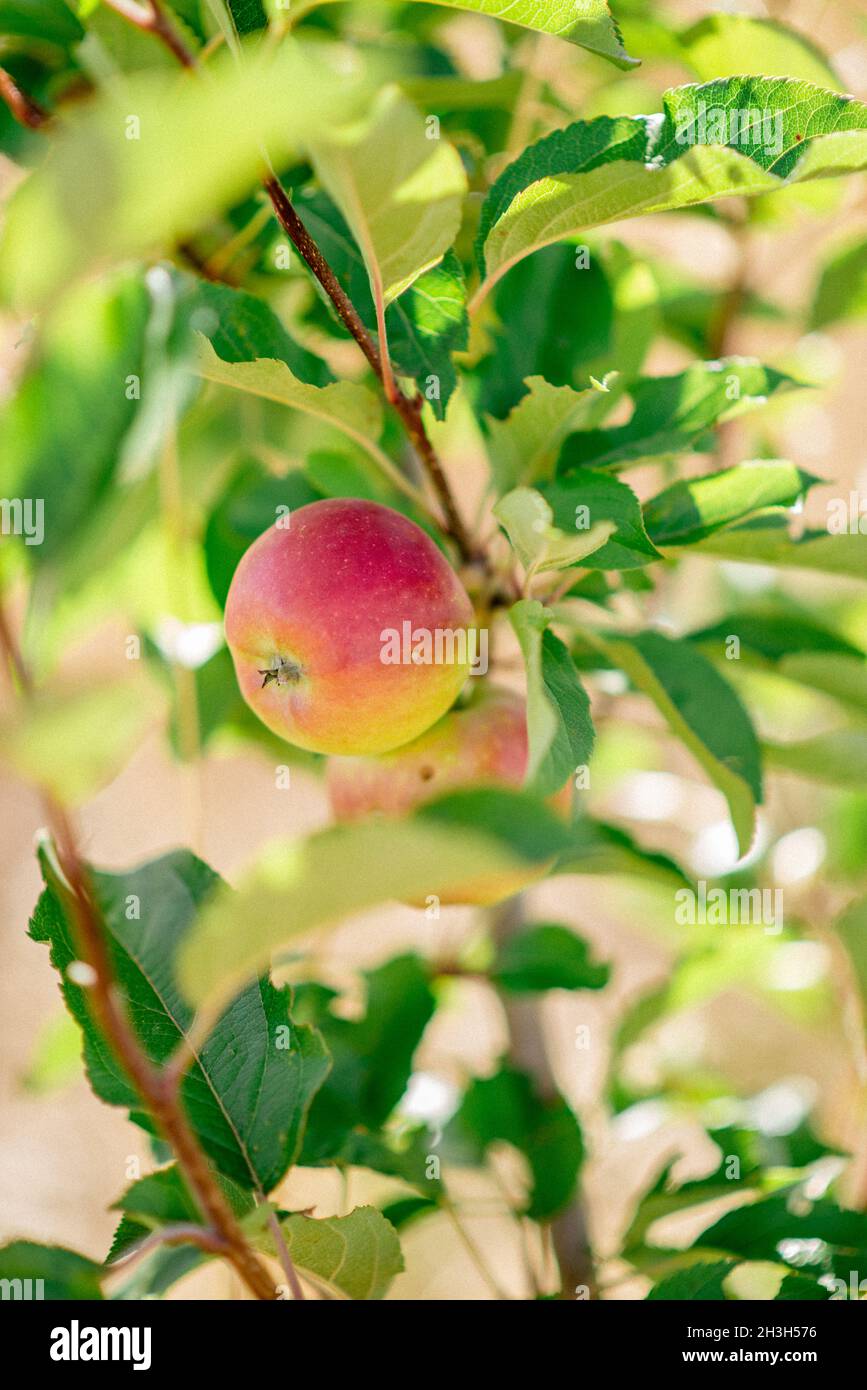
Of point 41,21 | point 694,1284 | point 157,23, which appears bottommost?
point 694,1284

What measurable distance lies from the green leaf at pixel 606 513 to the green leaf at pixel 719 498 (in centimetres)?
6

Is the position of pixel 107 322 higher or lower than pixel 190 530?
lower

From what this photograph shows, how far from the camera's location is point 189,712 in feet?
2.51

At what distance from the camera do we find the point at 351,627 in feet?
1.78

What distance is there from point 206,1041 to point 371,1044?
0.33 m

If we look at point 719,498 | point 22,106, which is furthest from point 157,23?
Result: point 719,498

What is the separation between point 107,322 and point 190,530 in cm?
60

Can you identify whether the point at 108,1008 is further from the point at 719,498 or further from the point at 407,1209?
the point at 407,1209

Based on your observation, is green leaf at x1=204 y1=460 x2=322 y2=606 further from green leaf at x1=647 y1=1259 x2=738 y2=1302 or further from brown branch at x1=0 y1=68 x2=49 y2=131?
green leaf at x1=647 y1=1259 x2=738 y2=1302

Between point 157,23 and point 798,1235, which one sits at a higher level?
point 157,23

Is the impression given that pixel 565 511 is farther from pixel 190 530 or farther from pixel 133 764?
pixel 133 764

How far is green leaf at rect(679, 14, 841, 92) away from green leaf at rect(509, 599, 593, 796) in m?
0.43

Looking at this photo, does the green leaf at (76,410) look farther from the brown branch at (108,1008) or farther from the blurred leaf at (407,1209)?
the blurred leaf at (407,1209)
